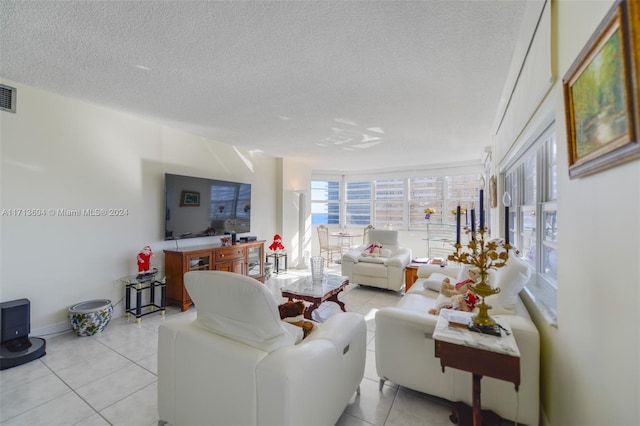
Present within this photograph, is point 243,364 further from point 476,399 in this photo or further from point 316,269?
point 316,269

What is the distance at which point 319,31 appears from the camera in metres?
1.73

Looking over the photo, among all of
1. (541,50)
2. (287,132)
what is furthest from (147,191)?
(541,50)

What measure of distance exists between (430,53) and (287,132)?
234cm

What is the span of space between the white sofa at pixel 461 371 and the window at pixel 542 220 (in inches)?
6.8

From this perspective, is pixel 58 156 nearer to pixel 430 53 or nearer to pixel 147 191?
pixel 147 191

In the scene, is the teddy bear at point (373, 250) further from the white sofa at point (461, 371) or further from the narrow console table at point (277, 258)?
the white sofa at point (461, 371)

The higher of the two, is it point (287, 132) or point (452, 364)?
point (287, 132)

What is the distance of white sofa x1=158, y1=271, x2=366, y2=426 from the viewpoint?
1.18m

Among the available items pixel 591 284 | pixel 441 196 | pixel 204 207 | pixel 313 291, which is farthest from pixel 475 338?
pixel 441 196

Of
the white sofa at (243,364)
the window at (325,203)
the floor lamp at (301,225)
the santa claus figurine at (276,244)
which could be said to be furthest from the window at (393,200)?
the white sofa at (243,364)

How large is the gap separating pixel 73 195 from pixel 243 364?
2974 mm

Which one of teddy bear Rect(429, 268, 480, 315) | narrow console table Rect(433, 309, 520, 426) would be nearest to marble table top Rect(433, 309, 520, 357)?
narrow console table Rect(433, 309, 520, 426)

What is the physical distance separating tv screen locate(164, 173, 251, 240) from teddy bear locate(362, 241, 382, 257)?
88.5 inches

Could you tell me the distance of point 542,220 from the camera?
214cm
